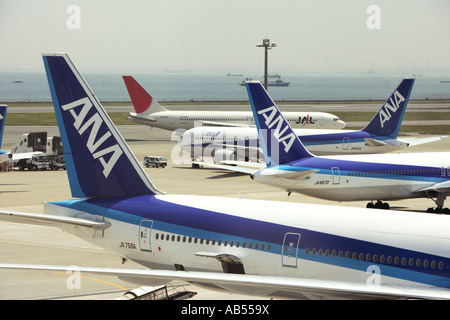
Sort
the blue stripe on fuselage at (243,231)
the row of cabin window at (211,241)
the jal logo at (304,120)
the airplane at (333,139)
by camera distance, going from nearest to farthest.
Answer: the blue stripe on fuselage at (243,231) → the row of cabin window at (211,241) → the airplane at (333,139) → the jal logo at (304,120)

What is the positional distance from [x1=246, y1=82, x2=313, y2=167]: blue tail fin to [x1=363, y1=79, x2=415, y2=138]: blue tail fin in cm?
1632

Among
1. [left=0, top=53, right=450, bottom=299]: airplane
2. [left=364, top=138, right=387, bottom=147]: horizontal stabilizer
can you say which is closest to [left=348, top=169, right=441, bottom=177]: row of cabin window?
[left=364, top=138, right=387, bottom=147]: horizontal stabilizer

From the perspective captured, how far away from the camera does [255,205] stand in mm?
21344

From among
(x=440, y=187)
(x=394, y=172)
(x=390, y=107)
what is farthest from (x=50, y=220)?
(x=390, y=107)

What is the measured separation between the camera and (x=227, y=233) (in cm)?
2077

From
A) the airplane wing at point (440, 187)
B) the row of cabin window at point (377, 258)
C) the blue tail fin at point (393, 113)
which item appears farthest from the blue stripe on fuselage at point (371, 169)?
the row of cabin window at point (377, 258)

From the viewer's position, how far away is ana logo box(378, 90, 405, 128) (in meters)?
55.0

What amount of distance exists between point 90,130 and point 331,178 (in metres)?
22.2

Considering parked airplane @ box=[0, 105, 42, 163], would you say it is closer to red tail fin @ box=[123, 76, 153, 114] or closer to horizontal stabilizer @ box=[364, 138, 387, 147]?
horizontal stabilizer @ box=[364, 138, 387, 147]

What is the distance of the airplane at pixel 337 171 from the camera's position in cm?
4047

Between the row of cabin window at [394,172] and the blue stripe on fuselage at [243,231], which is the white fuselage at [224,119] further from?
the blue stripe on fuselage at [243,231]
